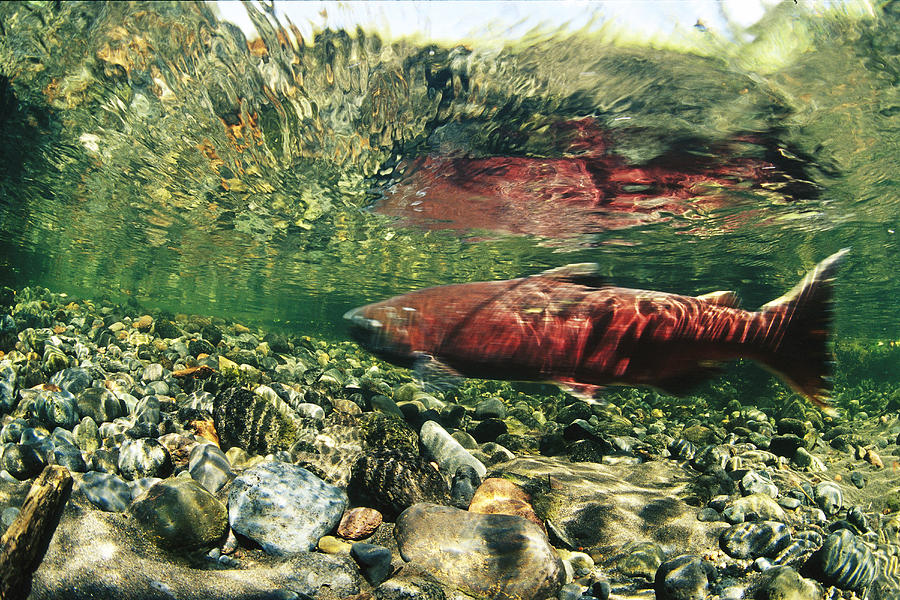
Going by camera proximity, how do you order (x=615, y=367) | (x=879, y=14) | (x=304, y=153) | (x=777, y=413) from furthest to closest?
1. (x=777, y=413)
2. (x=304, y=153)
3. (x=879, y=14)
4. (x=615, y=367)

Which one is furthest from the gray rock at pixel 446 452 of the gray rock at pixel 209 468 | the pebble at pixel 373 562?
the gray rock at pixel 209 468

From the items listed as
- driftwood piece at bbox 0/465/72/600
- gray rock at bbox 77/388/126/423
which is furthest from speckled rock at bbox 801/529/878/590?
gray rock at bbox 77/388/126/423

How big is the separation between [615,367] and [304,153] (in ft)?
28.1

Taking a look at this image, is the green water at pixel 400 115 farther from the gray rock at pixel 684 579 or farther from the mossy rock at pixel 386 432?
the gray rock at pixel 684 579

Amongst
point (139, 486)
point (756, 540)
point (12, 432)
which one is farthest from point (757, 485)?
point (12, 432)

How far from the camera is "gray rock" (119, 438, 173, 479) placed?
450 centimetres

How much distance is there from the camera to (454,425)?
8.06 m

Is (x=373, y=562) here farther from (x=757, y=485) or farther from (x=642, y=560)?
(x=757, y=485)

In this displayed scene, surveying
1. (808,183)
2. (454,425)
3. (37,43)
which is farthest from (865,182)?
(37,43)

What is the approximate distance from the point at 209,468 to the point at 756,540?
5.67 m

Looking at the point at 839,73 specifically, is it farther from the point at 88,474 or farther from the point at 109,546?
the point at 88,474

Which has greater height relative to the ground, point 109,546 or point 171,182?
point 171,182

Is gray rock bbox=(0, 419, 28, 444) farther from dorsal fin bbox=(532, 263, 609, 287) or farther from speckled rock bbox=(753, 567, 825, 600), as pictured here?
speckled rock bbox=(753, 567, 825, 600)

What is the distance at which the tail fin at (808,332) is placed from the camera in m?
3.15
